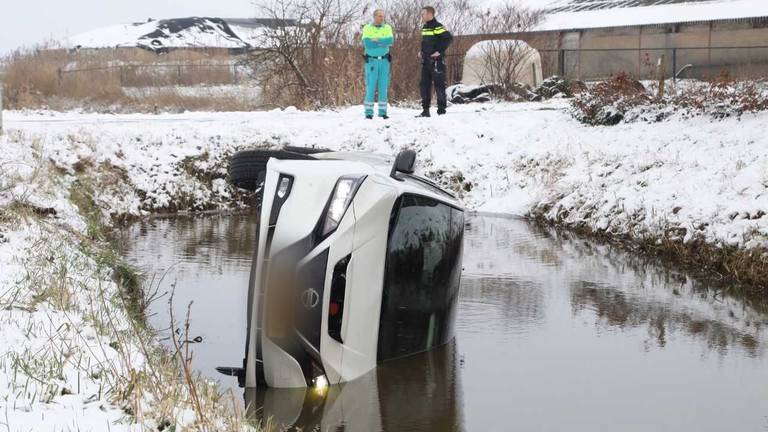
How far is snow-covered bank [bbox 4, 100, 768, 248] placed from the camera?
13.1 meters

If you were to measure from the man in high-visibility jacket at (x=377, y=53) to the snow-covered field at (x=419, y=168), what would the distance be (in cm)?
71

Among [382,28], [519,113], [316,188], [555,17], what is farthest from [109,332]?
[555,17]

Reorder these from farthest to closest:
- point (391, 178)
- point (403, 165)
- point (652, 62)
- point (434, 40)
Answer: point (652, 62) < point (434, 40) < point (403, 165) < point (391, 178)

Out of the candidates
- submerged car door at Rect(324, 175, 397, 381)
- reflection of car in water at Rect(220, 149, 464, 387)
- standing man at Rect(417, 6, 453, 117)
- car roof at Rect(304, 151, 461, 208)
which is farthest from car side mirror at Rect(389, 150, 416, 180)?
standing man at Rect(417, 6, 453, 117)

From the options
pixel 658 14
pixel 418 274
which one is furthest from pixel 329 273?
pixel 658 14

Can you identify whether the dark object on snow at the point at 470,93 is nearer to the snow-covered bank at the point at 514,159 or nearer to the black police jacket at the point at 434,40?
the snow-covered bank at the point at 514,159

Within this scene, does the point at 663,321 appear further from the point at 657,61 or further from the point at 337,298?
the point at 657,61

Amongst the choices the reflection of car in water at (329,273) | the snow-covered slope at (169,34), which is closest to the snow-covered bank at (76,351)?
the reflection of car in water at (329,273)

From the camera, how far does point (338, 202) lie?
5.97 meters

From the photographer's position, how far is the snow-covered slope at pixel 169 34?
70250 millimetres

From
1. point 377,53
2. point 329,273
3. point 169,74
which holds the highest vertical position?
point 169,74

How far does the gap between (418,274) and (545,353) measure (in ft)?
6.01

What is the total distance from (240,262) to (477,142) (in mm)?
8149

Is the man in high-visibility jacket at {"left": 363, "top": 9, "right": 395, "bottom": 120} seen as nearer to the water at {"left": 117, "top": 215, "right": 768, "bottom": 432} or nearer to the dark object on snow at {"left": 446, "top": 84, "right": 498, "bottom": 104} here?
the water at {"left": 117, "top": 215, "right": 768, "bottom": 432}
